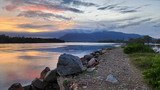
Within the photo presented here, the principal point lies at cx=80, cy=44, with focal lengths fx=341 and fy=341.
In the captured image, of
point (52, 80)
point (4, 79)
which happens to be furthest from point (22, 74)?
point (52, 80)

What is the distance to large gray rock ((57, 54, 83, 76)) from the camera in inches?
682

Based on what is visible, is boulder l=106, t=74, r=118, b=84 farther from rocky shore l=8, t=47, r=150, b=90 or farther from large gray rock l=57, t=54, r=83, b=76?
large gray rock l=57, t=54, r=83, b=76

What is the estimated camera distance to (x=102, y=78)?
15430 mm

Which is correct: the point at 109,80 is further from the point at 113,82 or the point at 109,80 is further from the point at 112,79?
the point at 113,82

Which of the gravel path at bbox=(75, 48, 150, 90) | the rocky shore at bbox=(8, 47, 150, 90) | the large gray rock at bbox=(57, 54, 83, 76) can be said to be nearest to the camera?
the gravel path at bbox=(75, 48, 150, 90)

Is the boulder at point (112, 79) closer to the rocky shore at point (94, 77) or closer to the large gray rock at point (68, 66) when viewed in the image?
the rocky shore at point (94, 77)

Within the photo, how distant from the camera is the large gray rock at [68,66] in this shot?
17328mm

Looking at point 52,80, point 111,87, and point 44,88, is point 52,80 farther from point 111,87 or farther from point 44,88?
point 111,87

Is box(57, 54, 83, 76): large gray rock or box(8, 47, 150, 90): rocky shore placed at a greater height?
box(57, 54, 83, 76): large gray rock

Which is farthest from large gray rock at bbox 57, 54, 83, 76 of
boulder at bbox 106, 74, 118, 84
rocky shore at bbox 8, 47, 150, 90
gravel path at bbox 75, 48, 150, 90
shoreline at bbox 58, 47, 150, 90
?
boulder at bbox 106, 74, 118, 84

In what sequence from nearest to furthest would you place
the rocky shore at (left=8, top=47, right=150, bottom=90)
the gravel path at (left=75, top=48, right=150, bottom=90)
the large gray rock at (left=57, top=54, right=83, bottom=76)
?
the gravel path at (left=75, top=48, right=150, bottom=90) → the rocky shore at (left=8, top=47, right=150, bottom=90) → the large gray rock at (left=57, top=54, right=83, bottom=76)

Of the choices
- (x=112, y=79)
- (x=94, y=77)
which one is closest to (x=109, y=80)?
(x=112, y=79)

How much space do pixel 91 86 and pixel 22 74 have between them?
60.7 feet

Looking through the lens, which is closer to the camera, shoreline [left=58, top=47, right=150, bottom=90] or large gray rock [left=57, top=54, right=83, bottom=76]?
shoreline [left=58, top=47, right=150, bottom=90]
